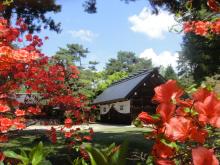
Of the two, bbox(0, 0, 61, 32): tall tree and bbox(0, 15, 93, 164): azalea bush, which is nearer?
bbox(0, 15, 93, 164): azalea bush

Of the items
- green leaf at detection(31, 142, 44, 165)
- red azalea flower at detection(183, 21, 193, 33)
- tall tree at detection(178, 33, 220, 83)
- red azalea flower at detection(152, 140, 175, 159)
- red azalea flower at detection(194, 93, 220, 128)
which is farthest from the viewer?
tall tree at detection(178, 33, 220, 83)

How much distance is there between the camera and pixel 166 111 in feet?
4.42

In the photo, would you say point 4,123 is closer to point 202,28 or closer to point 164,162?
point 202,28

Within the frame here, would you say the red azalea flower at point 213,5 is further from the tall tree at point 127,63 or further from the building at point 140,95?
the tall tree at point 127,63

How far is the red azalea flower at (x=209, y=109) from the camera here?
4.10 feet

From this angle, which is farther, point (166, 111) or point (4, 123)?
point (4, 123)

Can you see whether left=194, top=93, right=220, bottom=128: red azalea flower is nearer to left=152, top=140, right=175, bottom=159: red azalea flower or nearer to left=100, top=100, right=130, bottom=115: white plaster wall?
left=152, top=140, right=175, bottom=159: red azalea flower

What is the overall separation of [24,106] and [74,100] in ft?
4.47

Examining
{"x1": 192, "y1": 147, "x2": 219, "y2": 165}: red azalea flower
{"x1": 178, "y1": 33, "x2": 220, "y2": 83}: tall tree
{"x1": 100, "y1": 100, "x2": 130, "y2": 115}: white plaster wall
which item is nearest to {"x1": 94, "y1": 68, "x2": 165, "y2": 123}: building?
{"x1": 100, "y1": 100, "x2": 130, "y2": 115}: white plaster wall

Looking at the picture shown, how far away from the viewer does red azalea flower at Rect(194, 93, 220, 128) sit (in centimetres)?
125

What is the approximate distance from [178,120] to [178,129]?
0.11 feet

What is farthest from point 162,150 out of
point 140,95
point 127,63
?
point 127,63

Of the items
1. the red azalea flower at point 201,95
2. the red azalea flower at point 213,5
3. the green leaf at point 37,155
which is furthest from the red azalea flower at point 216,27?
the red azalea flower at point 201,95

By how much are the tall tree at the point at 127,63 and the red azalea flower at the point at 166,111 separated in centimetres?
7536
